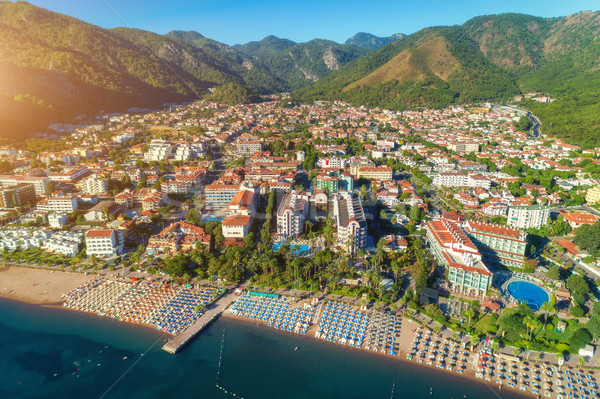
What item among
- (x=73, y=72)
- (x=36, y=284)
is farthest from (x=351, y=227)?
(x=73, y=72)

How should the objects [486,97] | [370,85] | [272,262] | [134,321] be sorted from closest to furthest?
[134,321], [272,262], [486,97], [370,85]

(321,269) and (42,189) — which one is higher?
(42,189)

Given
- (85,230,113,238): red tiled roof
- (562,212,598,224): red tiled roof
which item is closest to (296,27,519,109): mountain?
(562,212,598,224): red tiled roof

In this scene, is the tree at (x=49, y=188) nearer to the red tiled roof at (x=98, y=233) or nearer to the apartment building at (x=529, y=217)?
the red tiled roof at (x=98, y=233)

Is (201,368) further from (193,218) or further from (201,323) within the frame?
(193,218)

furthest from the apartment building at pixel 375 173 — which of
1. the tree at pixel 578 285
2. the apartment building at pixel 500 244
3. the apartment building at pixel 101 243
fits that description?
the apartment building at pixel 101 243

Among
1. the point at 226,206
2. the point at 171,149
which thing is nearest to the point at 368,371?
the point at 226,206

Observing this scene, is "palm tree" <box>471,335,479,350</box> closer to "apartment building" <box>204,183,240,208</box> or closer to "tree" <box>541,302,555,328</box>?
"tree" <box>541,302,555,328</box>

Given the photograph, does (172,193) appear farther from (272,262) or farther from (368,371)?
(368,371)
